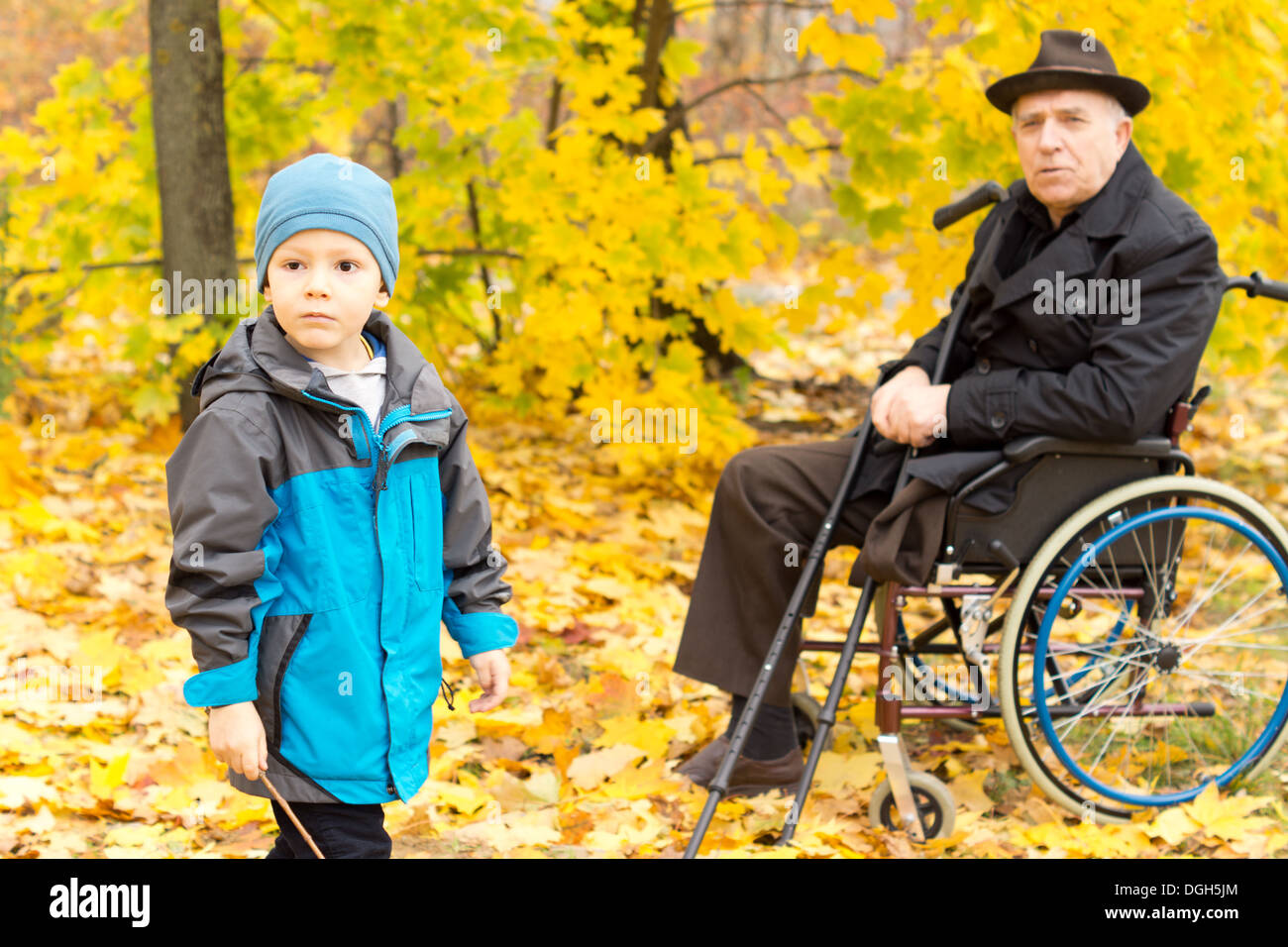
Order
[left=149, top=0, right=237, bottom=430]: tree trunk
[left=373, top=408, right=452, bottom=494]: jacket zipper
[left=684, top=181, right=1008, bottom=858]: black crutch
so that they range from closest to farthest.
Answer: [left=373, top=408, right=452, bottom=494]: jacket zipper → [left=684, top=181, right=1008, bottom=858]: black crutch → [left=149, top=0, right=237, bottom=430]: tree trunk

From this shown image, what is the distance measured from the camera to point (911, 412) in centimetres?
264

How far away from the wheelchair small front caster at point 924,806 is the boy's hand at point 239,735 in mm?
1440

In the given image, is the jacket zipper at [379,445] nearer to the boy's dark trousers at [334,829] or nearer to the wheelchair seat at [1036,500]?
the boy's dark trousers at [334,829]

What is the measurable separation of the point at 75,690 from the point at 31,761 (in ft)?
1.25

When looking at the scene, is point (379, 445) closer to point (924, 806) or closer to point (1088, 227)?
point (924, 806)

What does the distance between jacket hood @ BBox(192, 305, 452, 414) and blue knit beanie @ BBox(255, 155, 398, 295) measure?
105mm

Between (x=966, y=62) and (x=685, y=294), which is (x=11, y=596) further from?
(x=966, y=62)

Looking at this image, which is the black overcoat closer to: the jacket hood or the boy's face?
the jacket hood

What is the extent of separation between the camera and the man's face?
8.54ft

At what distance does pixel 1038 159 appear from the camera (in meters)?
2.63

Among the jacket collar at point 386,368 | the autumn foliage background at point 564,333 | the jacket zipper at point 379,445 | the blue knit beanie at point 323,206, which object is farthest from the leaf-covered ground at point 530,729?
the blue knit beanie at point 323,206

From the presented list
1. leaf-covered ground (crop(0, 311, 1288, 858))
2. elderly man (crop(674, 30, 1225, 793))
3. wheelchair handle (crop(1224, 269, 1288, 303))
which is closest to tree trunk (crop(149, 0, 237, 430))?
leaf-covered ground (crop(0, 311, 1288, 858))

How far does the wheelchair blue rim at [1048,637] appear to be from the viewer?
248 centimetres

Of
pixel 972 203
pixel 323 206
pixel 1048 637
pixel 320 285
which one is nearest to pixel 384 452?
pixel 320 285
